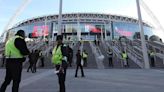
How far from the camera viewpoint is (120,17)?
9681 cm

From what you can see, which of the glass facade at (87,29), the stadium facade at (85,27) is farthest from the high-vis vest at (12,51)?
the glass facade at (87,29)

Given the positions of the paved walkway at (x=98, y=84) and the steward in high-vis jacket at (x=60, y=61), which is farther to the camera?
the paved walkway at (x=98, y=84)

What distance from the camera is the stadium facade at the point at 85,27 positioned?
266ft

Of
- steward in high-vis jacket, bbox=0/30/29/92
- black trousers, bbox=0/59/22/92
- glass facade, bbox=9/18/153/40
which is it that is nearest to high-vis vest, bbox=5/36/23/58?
steward in high-vis jacket, bbox=0/30/29/92

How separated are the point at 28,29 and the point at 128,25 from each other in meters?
29.2

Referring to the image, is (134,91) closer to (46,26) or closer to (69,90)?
(69,90)

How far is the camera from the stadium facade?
80.9m

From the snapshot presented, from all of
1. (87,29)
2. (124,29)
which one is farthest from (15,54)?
(124,29)

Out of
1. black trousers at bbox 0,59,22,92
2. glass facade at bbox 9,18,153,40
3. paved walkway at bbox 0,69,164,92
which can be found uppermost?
glass facade at bbox 9,18,153,40

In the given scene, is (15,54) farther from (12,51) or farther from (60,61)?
(60,61)

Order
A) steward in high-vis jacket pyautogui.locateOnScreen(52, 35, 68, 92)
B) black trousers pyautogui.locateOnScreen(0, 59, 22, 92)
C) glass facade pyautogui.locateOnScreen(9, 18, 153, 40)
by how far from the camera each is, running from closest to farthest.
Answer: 1. black trousers pyautogui.locateOnScreen(0, 59, 22, 92)
2. steward in high-vis jacket pyautogui.locateOnScreen(52, 35, 68, 92)
3. glass facade pyautogui.locateOnScreen(9, 18, 153, 40)

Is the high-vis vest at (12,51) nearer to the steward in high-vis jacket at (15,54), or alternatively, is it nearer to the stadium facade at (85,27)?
the steward in high-vis jacket at (15,54)

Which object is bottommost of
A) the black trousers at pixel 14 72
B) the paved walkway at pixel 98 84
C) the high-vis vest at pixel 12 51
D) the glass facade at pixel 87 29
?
the paved walkway at pixel 98 84

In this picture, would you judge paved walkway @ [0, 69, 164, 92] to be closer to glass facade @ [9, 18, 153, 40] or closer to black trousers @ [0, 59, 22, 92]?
black trousers @ [0, 59, 22, 92]
